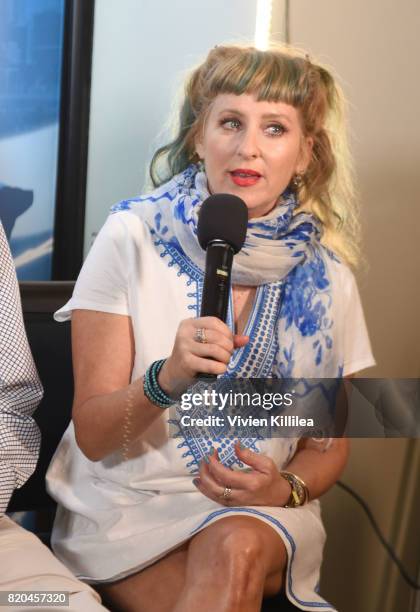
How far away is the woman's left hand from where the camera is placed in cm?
141

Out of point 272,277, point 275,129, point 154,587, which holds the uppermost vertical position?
point 275,129

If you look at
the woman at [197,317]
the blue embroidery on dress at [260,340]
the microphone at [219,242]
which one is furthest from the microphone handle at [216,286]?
the blue embroidery on dress at [260,340]

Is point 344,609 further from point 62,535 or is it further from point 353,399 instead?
point 62,535

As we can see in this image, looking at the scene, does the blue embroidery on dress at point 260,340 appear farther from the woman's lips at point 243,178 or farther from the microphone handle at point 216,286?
the microphone handle at point 216,286

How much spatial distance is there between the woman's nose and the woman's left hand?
1.51 ft

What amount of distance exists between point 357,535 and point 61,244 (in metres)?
0.97

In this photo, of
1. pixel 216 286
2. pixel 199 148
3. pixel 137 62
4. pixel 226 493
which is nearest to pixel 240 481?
pixel 226 493

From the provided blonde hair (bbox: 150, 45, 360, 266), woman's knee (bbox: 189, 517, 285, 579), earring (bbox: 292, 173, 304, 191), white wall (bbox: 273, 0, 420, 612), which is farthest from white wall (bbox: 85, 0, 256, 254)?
woman's knee (bbox: 189, 517, 285, 579)

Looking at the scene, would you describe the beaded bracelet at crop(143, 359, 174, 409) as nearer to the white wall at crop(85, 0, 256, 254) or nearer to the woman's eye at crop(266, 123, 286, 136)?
the woman's eye at crop(266, 123, 286, 136)

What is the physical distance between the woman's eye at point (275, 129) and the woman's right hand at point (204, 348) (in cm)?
49

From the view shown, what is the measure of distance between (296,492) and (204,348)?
16.6 inches

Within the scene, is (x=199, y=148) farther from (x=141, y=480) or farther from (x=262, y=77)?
(x=141, y=480)

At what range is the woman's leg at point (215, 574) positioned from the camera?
50.2 inches

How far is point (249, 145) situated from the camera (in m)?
1.57
